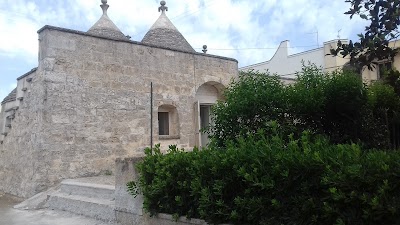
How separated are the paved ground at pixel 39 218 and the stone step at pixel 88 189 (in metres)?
0.65

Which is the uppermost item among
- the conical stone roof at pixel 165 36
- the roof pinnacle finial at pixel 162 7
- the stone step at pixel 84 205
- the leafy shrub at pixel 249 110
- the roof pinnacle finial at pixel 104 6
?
the roof pinnacle finial at pixel 162 7

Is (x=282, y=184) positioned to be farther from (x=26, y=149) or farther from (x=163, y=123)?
(x=163, y=123)

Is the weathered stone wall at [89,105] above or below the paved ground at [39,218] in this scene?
above

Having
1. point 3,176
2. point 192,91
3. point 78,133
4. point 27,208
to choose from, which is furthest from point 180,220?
point 3,176

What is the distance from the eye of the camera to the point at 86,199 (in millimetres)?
8789

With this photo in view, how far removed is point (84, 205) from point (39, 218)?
0.98m

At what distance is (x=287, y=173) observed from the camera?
4.25 meters

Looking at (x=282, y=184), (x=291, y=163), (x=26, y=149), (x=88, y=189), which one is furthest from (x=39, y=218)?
(x=291, y=163)

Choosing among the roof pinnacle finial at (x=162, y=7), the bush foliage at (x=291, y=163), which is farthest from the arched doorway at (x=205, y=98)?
the bush foliage at (x=291, y=163)

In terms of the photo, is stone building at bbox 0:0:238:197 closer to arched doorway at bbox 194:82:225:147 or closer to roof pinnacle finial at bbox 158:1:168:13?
arched doorway at bbox 194:82:225:147

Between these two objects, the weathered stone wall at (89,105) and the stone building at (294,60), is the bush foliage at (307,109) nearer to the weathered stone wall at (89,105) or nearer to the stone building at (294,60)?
the weathered stone wall at (89,105)

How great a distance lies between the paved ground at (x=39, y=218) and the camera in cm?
785

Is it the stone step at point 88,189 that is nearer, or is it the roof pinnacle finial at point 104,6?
the stone step at point 88,189

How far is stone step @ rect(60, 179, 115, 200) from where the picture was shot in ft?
28.1
